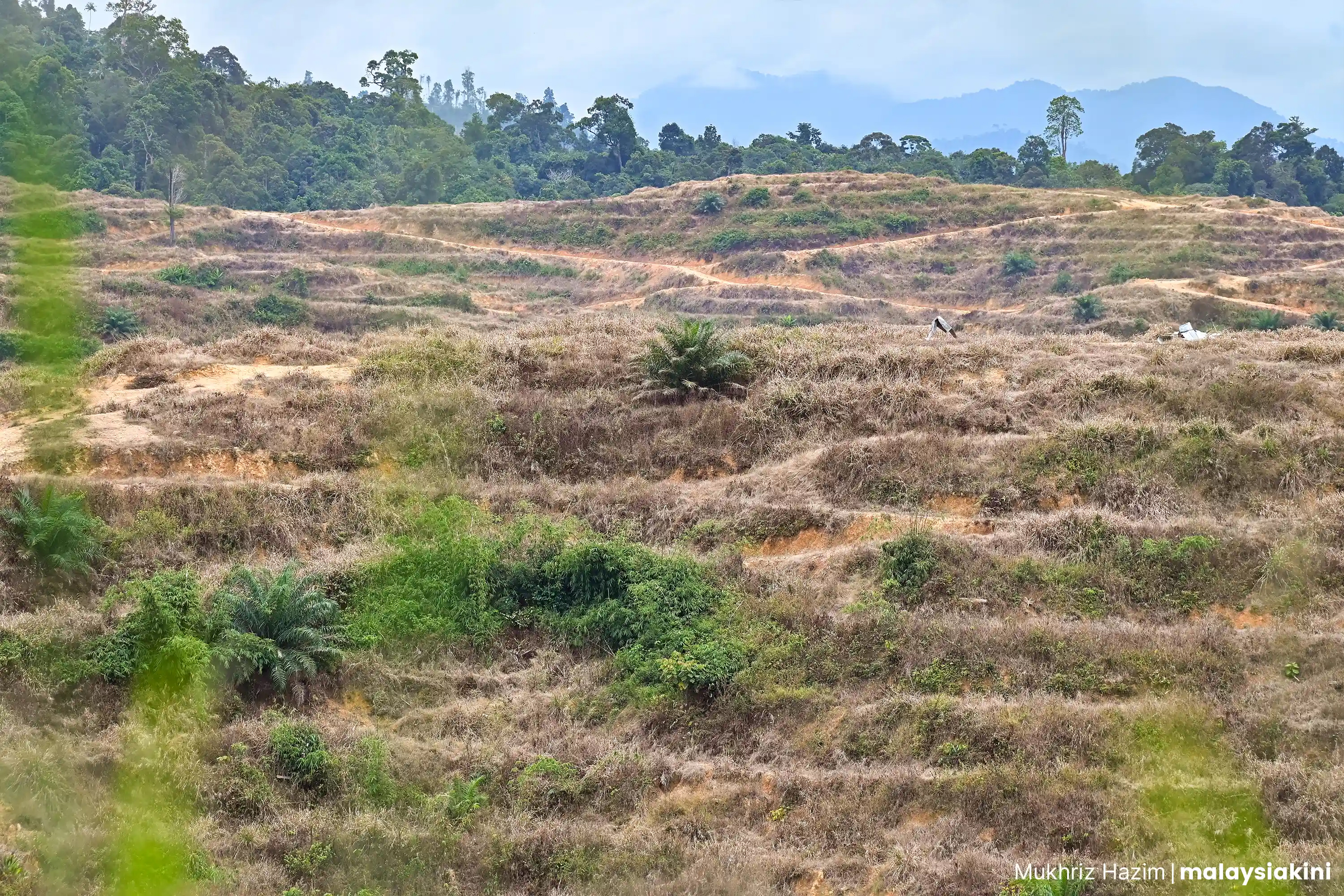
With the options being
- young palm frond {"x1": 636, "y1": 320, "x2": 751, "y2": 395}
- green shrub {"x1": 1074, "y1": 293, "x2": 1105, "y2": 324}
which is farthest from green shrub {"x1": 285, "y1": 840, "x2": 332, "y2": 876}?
green shrub {"x1": 1074, "y1": 293, "x2": 1105, "y2": 324}

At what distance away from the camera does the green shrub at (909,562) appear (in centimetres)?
991

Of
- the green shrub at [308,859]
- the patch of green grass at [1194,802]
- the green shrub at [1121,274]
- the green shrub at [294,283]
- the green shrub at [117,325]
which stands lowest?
the green shrub at [308,859]

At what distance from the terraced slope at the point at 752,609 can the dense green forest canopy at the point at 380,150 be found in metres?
40.0


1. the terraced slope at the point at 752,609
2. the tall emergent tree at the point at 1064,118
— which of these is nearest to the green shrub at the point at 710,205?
the tall emergent tree at the point at 1064,118

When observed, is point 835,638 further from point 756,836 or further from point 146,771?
point 146,771

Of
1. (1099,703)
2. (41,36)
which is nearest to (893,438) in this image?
(1099,703)

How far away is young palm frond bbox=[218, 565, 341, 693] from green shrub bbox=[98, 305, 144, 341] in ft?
65.9

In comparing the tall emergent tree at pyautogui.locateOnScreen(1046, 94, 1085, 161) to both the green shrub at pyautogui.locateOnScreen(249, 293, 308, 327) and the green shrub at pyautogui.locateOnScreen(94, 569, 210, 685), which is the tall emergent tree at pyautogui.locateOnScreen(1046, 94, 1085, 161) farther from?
the green shrub at pyautogui.locateOnScreen(94, 569, 210, 685)

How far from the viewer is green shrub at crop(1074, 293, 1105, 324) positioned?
32125 mm

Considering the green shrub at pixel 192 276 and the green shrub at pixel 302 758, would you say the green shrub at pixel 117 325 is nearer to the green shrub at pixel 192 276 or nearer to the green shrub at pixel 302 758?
the green shrub at pixel 192 276

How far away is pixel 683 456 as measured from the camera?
1327cm

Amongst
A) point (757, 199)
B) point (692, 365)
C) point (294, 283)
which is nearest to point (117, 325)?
point (294, 283)

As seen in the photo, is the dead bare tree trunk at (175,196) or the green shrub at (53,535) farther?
the dead bare tree trunk at (175,196)

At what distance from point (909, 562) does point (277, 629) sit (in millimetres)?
6088
